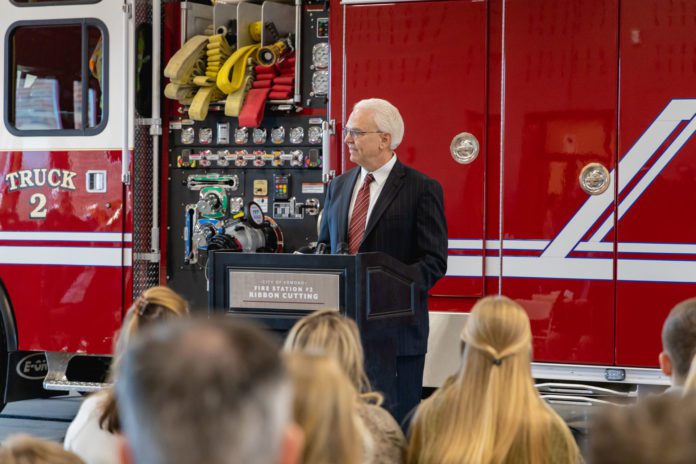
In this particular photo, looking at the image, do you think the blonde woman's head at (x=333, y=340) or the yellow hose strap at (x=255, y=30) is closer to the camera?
the blonde woman's head at (x=333, y=340)

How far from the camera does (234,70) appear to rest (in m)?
6.36

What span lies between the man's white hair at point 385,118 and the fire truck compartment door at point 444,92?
1.05 metres

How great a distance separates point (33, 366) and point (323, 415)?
18.6 feet

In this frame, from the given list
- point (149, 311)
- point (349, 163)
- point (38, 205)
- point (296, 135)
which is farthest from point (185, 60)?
point (149, 311)

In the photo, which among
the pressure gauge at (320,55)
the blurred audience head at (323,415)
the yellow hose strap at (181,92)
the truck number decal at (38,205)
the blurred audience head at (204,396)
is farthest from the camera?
the truck number decal at (38,205)

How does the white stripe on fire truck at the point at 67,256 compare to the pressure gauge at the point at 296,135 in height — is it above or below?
below

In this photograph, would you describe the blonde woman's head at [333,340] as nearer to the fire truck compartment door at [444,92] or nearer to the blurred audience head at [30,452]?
the blurred audience head at [30,452]

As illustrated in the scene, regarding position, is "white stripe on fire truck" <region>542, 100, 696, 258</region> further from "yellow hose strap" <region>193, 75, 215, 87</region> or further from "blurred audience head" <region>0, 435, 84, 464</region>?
"blurred audience head" <region>0, 435, 84, 464</region>

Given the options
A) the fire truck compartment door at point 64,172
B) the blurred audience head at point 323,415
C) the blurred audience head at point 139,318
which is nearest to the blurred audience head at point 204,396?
the blurred audience head at point 323,415

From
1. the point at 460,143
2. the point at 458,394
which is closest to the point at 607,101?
the point at 460,143

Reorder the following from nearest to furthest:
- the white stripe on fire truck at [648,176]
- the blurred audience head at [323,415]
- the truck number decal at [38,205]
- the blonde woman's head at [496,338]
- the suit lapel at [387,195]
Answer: the blurred audience head at [323,415] < the blonde woman's head at [496,338] < the suit lapel at [387,195] < the white stripe on fire truck at [648,176] < the truck number decal at [38,205]

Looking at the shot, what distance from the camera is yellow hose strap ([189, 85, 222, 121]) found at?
634 centimetres

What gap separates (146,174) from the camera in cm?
660

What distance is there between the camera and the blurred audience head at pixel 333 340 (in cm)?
273
